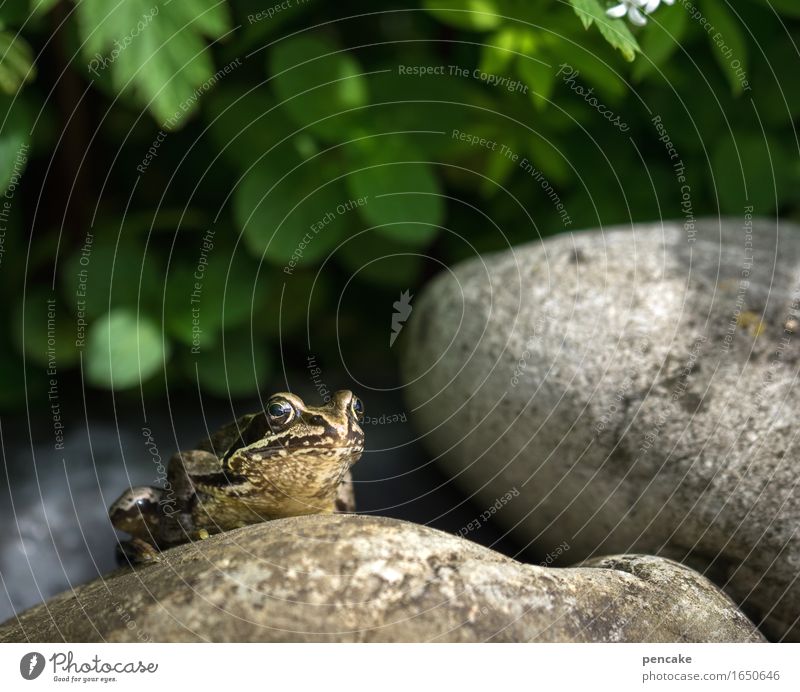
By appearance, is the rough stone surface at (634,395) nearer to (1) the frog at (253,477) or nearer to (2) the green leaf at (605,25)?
(1) the frog at (253,477)

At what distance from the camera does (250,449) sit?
259cm

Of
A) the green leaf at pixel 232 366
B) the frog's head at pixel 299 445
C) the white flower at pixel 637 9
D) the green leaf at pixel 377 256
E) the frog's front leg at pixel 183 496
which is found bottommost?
the frog's front leg at pixel 183 496

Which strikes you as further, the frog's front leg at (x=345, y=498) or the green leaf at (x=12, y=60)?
the green leaf at (x=12, y=60)

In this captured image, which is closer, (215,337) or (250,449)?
(250,449)

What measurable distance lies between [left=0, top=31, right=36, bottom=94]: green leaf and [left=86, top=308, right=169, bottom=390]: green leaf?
0.98 metres

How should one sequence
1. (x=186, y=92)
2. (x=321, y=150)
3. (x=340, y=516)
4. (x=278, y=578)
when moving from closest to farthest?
1. (x=278, y=578)
2. (x=340, y=516)
3. (x=186, y=92)
4. (x=321, y=150)

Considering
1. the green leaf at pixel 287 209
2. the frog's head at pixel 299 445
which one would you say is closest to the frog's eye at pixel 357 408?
the frog's head at pixel 299 445

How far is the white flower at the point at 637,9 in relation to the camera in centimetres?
309

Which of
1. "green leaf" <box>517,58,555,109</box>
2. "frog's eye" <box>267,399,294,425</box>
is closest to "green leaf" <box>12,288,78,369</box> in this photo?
"frog's eye" <box>267,399,294,425</box>

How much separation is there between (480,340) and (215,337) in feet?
3.87

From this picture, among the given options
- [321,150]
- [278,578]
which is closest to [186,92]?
[321,150]

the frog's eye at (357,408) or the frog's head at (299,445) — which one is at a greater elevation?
the frog's eye at (357,408)

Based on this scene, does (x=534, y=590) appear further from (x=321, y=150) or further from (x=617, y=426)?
(x=321, y=150)

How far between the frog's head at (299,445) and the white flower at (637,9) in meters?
1.60
